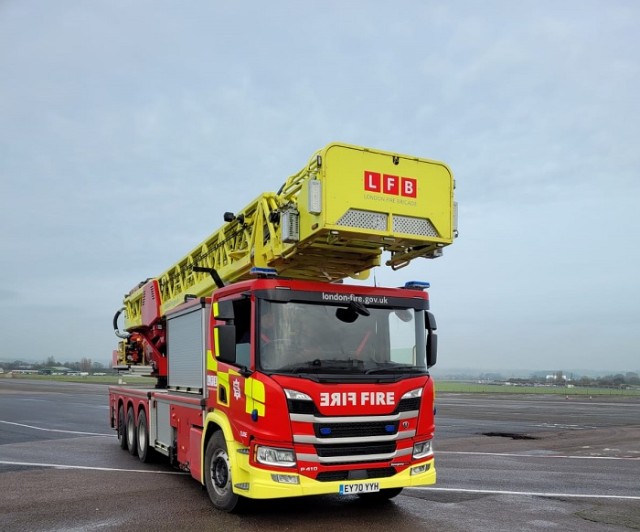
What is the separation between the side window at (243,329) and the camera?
22.6ft

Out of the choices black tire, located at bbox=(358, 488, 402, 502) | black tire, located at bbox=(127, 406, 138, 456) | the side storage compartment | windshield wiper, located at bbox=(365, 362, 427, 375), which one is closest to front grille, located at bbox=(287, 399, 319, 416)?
windshield wiper, located at bbox=(365, 362, 427, 375)

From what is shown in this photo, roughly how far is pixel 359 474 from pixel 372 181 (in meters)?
3.30

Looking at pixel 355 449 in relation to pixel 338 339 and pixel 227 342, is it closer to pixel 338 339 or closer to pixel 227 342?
pixel 338 339

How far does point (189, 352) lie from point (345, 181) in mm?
3645

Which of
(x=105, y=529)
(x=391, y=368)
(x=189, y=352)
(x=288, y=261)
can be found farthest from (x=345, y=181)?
(x=105, y=529)

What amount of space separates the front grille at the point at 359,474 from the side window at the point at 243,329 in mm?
1443

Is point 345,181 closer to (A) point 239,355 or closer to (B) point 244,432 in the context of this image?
(A) point 239,355

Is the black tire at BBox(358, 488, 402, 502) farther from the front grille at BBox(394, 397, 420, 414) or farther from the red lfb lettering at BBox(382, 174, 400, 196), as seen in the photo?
the red lfb lettering at BBox(382, 174, 400, 196)

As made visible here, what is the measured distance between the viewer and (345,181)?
7.17m

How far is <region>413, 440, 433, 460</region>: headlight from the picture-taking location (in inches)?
286

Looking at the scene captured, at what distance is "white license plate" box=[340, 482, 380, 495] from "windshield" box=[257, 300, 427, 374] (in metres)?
1.20

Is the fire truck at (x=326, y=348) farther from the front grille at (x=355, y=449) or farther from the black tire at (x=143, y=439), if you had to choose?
the black tire at (x=143, y=439)

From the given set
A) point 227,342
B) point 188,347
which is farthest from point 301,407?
point 188,347

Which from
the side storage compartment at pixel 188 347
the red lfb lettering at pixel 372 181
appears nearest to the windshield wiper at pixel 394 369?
the red lfb lettering at pixel 372 181
